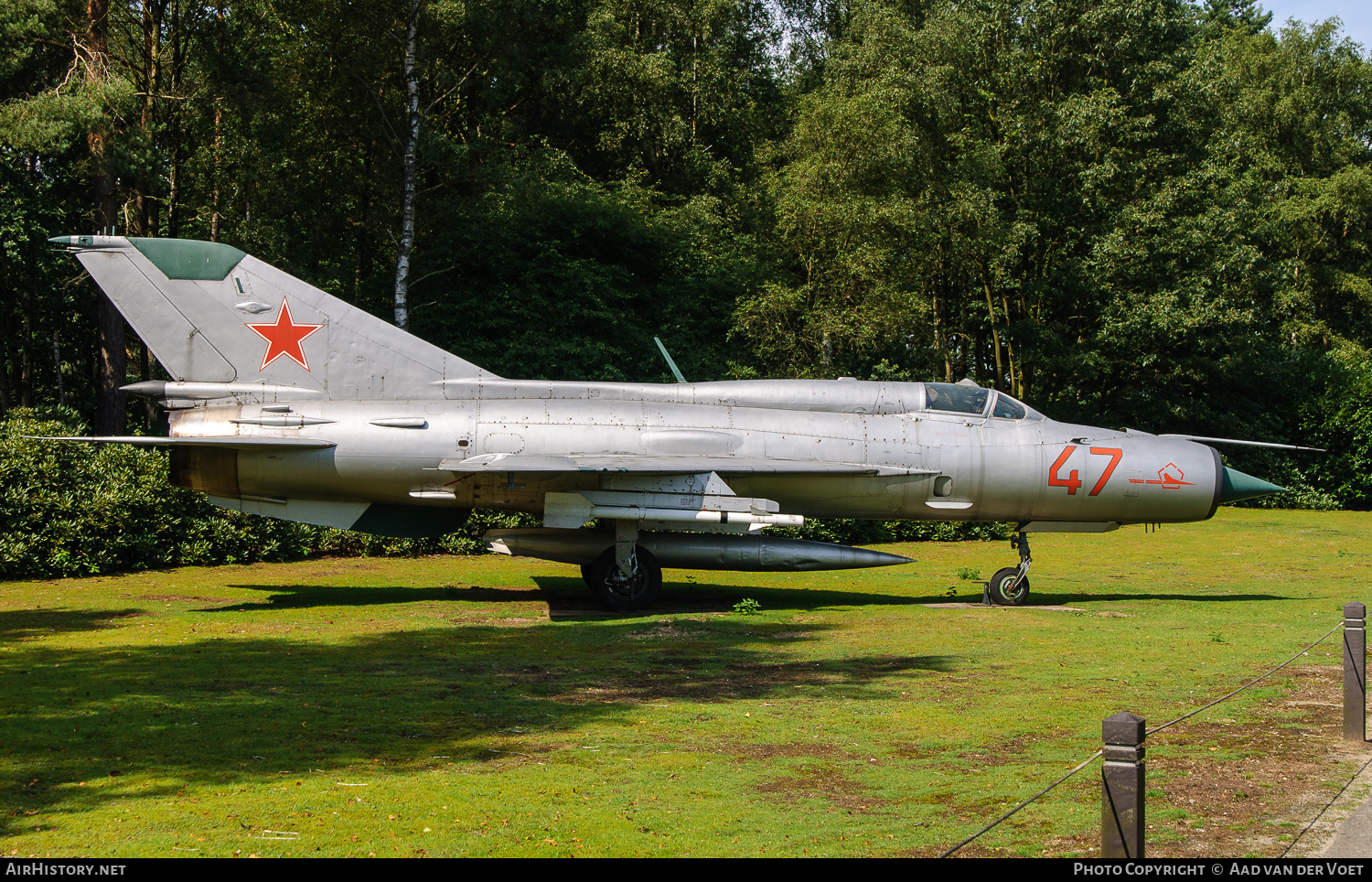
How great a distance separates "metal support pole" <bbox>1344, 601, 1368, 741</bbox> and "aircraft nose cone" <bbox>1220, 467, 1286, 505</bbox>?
27.2ft

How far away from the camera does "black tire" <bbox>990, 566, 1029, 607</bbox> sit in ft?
51.5

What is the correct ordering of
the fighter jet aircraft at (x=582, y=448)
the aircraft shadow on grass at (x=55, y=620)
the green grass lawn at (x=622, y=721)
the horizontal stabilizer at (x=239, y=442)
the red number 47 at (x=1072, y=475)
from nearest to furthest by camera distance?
the green grass lawn at (x=622, y=721)
the aircraft shadow on grass at (x=55, y=620)
the horizontal stabilizer at (x=239, y=442)
the fighter jet aircraft at (x=582, y=448)
the red number 47 at (x=1072, y=475)

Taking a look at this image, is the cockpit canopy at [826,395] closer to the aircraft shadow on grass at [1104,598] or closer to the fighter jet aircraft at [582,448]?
the fighter jet aircraft at [582,448]

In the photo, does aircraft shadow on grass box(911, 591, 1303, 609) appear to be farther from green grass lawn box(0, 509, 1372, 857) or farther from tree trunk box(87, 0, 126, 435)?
tree trunk box(87, 0, 126, 435)

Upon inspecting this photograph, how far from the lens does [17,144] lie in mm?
20781

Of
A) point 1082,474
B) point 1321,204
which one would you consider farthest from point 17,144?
point 1321,204

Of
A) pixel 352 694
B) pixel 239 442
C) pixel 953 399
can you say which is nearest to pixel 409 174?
pixel 239 442

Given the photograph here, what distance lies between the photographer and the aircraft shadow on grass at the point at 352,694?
22.1 feet

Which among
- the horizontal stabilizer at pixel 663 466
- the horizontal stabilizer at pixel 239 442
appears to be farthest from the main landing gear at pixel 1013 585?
the horizontal stabilizer at pixel 239 442

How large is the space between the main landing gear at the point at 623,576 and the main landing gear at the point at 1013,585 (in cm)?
525

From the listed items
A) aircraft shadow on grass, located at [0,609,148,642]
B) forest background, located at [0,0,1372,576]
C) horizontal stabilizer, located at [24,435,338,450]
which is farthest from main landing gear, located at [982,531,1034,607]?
aircraft shadow on grass, located at [0,609,148,642]

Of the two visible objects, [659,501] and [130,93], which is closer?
[659,501]

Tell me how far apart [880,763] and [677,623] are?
6783 millimetres

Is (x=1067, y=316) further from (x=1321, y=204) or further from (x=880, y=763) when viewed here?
(x=880, y=763)
